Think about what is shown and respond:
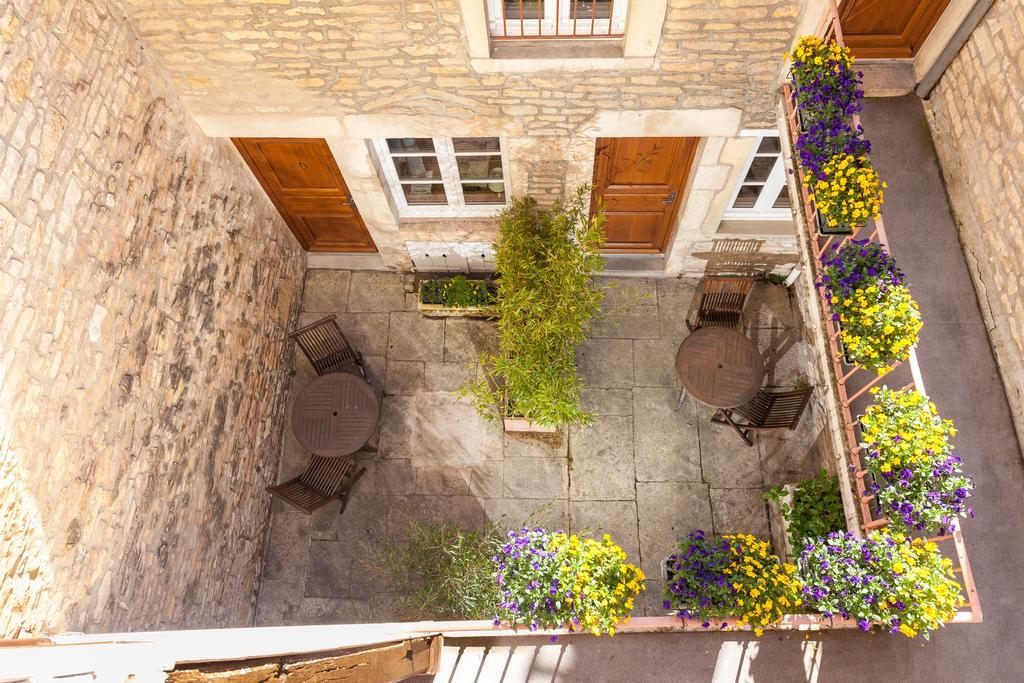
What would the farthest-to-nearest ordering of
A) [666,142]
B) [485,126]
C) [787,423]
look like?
1. [787,423]
2. [666,142]
3. [485,126]

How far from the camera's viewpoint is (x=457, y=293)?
6.66 metres

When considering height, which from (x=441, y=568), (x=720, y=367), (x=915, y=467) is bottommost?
(x=441, y=568)

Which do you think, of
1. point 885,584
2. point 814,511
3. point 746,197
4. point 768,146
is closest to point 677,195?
point 746,197

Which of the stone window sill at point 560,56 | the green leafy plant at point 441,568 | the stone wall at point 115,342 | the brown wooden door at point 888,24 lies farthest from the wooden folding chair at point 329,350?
the brown wooden door at point 888,24

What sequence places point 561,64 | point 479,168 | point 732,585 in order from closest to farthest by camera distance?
point 732,585
point 561,64
point 479,168

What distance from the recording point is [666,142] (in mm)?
5418

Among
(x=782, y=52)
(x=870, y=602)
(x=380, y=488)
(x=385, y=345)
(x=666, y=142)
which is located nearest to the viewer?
(x=870, y=602)

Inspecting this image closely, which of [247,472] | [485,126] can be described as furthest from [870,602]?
[247,472]

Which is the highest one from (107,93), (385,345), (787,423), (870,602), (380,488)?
(107,93)

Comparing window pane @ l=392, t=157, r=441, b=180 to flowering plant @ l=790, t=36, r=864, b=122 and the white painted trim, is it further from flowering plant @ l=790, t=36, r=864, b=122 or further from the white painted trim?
flowering plant @ l=790, t=36, r=864, b=122

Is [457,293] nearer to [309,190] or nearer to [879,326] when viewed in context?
[309,190]

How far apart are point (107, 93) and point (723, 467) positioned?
19.1 feet

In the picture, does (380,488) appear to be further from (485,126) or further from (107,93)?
(107,93)

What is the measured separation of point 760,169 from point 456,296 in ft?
10.6
